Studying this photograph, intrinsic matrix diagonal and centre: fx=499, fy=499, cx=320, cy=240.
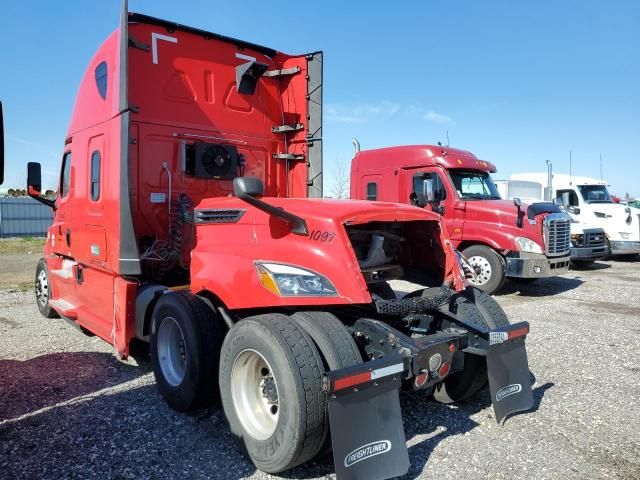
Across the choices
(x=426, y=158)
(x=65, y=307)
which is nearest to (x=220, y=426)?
(x=65, y=307)

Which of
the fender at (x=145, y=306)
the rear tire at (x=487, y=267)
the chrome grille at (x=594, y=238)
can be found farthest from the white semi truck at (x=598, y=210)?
the fender at (x=145, y=306)

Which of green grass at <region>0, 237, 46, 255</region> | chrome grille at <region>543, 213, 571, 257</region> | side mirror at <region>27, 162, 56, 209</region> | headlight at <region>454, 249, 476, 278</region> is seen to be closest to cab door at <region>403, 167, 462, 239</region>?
chrome grille at <region>543, 213, 571, 257</region>

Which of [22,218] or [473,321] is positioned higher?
[22,218]

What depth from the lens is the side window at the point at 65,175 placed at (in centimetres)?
614

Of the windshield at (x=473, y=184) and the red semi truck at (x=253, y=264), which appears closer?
the red semi truck at (x=253, y=264)

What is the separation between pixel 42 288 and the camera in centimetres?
741

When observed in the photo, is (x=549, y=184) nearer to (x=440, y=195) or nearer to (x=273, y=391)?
(x=440, y=195)

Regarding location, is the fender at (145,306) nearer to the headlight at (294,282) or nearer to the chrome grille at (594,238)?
the headlight at (294,282)

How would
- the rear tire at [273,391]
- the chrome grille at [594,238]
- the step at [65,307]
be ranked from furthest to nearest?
the chrome grille at [594,238] → the step at [65,307] → the rear tire at [273,391]

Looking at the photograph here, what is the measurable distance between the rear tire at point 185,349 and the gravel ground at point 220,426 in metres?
0.21

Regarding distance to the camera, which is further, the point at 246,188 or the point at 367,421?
the point at 246,188

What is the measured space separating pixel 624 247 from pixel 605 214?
112 centimetres

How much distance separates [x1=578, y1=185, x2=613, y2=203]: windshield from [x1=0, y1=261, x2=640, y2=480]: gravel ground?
9.46 meters

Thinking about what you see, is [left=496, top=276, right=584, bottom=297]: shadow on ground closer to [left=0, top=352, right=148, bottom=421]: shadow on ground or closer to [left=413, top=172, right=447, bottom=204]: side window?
[left=413, top=172, right=447, bottom=204]: side window
